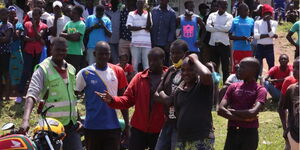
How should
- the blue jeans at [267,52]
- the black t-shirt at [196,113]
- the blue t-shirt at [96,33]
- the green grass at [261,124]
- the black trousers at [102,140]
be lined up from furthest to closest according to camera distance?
the blue jeans at [267,52], the blue t-shirt at [96,33], the green grass at [261,124], the black trousers at [102,140], the black t-shirt at [196,113]

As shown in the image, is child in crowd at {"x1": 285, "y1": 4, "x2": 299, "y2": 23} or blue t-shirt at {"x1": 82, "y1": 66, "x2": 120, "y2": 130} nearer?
blue t-shirt at {"x1": 82, "y1": 66, "x2": 120, "y2": 130}

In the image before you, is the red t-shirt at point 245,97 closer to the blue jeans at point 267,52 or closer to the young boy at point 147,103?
the young boy at point 147,103

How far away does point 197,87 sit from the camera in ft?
19.0

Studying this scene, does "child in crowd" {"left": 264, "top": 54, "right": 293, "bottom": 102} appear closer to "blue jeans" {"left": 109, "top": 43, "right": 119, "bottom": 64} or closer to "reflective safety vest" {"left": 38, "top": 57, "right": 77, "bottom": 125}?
"blue jeans" {"left": 109, "top": 43, "right": 119, "bottom": 64}

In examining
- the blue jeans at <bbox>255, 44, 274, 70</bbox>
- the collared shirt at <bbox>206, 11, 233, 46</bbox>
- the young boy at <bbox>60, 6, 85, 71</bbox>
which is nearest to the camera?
the young boy at <bbox>60, 6, 85, 71</bbox>

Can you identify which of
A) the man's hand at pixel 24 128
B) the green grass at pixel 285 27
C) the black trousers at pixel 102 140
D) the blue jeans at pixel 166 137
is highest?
the man's hand at pixel 24 128

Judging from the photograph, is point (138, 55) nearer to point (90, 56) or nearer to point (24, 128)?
point (90, 56)

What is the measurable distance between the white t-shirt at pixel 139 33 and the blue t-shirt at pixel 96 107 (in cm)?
454

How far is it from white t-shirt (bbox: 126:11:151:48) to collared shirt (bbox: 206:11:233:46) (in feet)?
4.49

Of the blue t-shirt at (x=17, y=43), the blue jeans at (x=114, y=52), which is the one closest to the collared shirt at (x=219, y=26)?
the blue jeans at (x=114, y=52)

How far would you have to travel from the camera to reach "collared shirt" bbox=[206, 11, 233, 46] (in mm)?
11945

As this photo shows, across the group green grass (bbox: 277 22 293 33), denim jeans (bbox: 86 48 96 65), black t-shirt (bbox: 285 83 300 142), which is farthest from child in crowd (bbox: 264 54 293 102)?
green grass (bbox: 277 22 293 33)

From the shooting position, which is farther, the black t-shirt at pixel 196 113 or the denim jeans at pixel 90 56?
the denim jeans at pixel 90 56

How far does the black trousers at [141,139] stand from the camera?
22.9 ft
